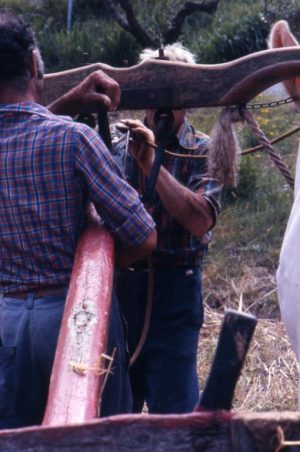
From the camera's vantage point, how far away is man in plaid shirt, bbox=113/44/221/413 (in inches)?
131

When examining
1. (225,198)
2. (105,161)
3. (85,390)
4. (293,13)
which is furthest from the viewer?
(293,13)

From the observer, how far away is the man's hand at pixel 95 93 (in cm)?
276

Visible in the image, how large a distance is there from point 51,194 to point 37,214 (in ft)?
0.21

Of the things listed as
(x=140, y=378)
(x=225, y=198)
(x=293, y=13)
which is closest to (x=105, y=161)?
(x=140, y=378)

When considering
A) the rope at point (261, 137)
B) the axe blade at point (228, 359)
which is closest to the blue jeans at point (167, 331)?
the rope at point (261, 137)

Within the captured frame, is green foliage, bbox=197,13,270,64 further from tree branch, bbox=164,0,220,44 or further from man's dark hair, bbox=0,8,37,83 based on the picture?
man's dark hair, bbox=0,8,37,83

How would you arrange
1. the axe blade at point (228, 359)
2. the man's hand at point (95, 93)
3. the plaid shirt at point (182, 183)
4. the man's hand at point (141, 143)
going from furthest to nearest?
the plaid shirt at point (182, 183) → the man's hand at point (141, 143) → the man's hand at point (95, 93) → the axe blade at point (228, 359)

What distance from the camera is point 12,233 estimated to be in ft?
8.08

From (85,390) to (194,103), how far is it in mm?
1555

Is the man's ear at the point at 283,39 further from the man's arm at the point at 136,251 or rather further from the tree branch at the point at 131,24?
the tree branch at the point at 131,24

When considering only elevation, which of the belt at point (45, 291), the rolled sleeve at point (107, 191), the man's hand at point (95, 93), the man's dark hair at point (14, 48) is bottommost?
the belt at point (45, 291)

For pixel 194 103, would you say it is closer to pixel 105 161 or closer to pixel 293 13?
pixel 105 161

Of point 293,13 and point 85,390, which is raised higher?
point 293,13

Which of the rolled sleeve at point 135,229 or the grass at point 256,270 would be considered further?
the grass at point 256,270
